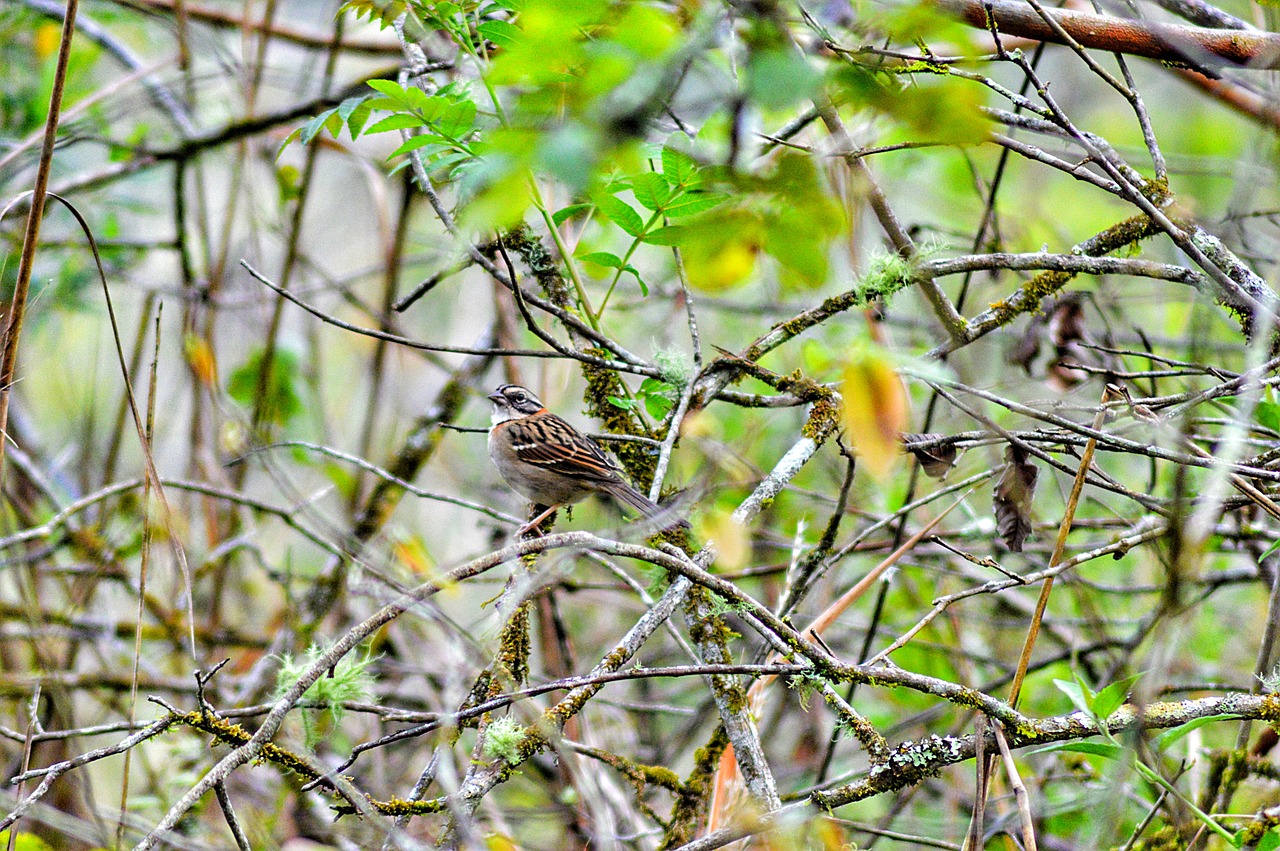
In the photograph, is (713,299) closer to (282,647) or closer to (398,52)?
(398,52)

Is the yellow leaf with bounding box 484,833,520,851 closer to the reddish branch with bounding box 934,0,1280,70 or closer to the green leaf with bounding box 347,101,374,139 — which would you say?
the green leaf with bounding box 347,101,374,139

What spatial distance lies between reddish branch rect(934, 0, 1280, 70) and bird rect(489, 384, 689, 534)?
63.8 inches

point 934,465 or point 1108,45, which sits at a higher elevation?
point 1108,45

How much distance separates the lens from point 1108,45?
2.41m

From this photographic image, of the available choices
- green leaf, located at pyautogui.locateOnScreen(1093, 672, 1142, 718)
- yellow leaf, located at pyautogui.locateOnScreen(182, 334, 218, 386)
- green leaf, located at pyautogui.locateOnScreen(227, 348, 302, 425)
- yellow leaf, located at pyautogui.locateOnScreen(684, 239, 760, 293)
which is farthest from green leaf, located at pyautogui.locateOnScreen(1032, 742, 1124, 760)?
green leaf, located at pyautogui.locateOnScreen(227, 348, 302, 425)

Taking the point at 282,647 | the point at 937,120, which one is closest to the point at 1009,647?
the point at 282,647

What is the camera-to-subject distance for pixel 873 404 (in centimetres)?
135

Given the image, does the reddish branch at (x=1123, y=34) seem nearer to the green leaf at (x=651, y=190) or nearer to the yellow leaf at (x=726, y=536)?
the green leaf at (x=651, y=190)

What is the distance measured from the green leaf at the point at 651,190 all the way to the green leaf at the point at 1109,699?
130cm

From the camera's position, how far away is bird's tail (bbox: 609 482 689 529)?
2068 mm

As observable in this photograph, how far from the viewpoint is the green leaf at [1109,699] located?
1780 mm

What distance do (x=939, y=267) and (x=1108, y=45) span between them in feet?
2.32

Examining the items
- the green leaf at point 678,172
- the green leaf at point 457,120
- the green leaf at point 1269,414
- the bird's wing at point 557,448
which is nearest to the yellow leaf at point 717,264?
the green leaf at point 678,172

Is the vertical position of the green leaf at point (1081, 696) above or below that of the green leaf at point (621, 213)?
below
